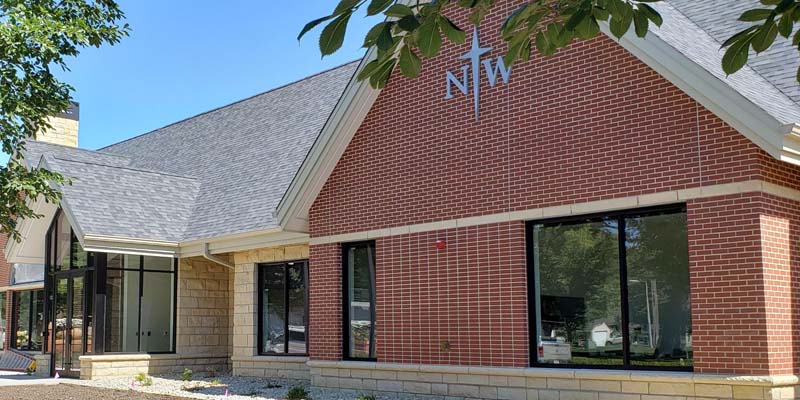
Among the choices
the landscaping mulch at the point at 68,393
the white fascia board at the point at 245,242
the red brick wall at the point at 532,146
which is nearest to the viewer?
the red brick wall at the point at 532,146

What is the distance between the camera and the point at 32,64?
461 inches

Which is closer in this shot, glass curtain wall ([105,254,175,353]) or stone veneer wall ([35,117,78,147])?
glass curtain wall ([105,254,175,353])

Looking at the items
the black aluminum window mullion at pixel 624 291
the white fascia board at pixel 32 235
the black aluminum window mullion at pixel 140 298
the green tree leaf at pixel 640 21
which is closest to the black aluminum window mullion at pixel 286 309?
the black aluminum window mullion at pixel 140 298

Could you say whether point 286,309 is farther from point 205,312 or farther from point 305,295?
point 205,312

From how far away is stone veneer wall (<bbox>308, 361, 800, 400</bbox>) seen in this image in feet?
32.8

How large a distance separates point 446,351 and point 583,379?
96.6 inches

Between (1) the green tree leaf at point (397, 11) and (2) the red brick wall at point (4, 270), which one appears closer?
(1) the green tree leaf at point (397, 11)

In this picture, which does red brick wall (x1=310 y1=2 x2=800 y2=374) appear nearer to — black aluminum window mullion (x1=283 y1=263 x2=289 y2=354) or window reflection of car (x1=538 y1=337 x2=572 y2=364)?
window reflection of car (x1=538 y1=337 x2=572 y2=364)

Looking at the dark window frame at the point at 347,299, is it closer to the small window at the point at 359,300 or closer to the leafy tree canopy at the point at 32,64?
the small window at the point at 359,300

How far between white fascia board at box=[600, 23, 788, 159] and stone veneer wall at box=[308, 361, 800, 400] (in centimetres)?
271

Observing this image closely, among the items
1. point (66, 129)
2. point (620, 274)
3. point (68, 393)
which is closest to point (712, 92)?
point (620, 274)

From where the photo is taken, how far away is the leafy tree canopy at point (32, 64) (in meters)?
11.0

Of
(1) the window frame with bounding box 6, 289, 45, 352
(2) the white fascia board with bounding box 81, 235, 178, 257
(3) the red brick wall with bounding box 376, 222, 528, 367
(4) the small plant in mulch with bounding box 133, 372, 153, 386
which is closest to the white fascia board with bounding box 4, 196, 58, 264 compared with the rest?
(2) the white fascia board with bounding box 81, 235, 178, 257

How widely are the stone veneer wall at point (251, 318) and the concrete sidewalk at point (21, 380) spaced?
3885mm
